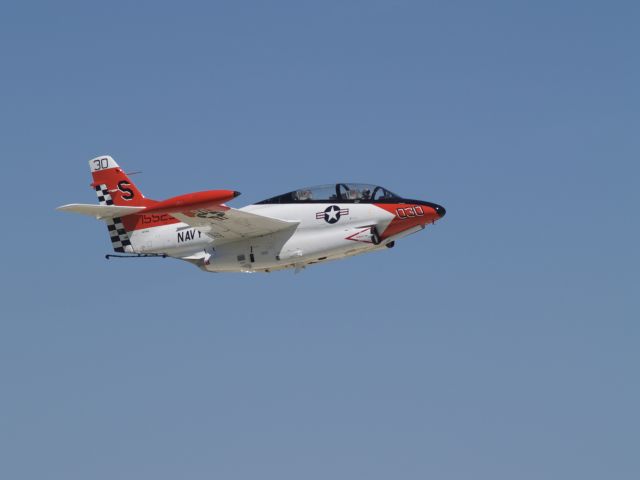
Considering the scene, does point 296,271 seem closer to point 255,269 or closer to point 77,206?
point 255,269

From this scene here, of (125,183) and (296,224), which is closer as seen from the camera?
(296,224)

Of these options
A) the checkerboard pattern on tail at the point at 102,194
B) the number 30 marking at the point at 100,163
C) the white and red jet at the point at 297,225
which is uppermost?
the number 30 marking at the point at 100,163

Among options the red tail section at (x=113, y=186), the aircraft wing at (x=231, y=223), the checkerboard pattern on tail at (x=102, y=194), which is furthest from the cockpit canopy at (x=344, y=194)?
the checkerboard pattern on tail at (x=102, y=194)

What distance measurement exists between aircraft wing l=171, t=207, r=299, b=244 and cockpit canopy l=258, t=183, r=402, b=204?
3.92 ft

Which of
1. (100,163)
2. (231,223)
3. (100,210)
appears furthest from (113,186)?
(231,223)

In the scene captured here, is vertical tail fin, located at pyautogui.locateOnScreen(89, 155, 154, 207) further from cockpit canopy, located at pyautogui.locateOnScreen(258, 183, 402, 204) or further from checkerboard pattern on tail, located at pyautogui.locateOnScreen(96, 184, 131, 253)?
cockpit canopy, located at pyautogui.locateOnScreen(258, 183, 402, 204)

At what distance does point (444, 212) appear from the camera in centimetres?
4316

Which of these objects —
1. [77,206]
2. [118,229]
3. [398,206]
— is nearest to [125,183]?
[118,229]

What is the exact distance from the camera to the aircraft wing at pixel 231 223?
42.6 m

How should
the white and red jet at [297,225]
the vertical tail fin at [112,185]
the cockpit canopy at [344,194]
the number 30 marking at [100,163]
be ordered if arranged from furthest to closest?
the number 30 marking at [100,163] < the vertical tail fin at [112,185] < the cockpit canopy at [344,194] < the white and red jet at [297,225]

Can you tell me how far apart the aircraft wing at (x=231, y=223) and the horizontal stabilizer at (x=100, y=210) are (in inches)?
81.4

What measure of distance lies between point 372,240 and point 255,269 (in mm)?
4648

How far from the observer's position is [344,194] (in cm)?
4362

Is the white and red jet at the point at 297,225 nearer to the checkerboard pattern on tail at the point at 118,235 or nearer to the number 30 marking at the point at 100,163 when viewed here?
the checkerboard pattern on tail at the point at 118,235
